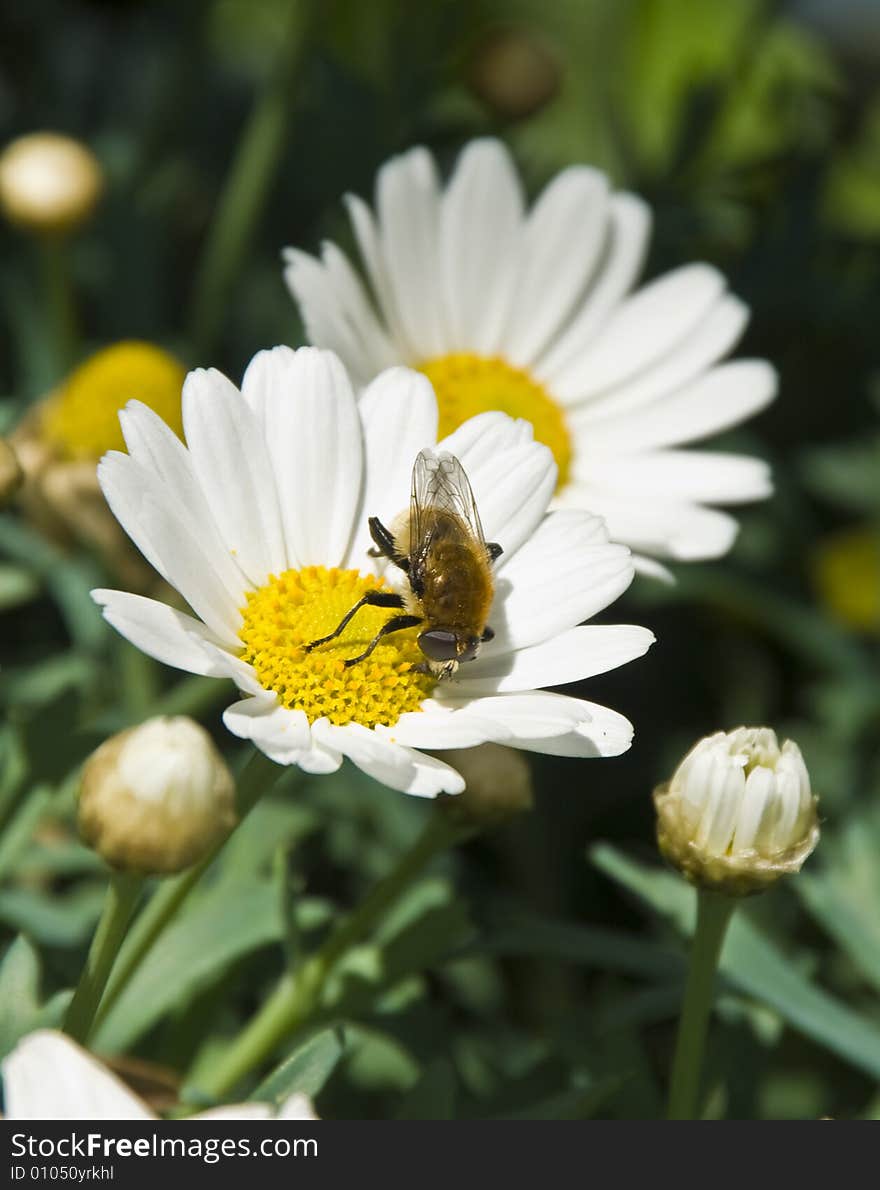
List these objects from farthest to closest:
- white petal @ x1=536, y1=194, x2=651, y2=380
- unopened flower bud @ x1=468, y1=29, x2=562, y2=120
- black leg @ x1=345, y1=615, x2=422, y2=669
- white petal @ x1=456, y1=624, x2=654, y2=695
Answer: unopened flower bud @ x1=468, y1=29, x2=562, y2=120
white petal @ x1=536, y1=194, x2=651, y2=380
black leg @ x1=345, y1=615, x2=422, y2=669
white petal @ x1=456, y1=624, x2=654, y2=695

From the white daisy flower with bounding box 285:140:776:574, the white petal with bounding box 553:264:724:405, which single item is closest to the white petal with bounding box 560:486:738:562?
the white daisy flower with bounding box 285:140:776:574

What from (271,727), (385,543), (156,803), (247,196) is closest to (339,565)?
(385,543)

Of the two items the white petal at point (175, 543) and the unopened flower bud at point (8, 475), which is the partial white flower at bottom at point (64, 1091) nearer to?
the white petal at point (175, 543)

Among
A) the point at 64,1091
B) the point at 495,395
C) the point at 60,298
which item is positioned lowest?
the point at 64,1091

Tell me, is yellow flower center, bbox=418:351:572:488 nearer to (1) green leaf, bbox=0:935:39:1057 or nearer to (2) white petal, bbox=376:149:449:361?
(2) white petal, bbox=376:149:449:361

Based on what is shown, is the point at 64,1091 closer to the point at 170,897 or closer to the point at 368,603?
the point at 170,897

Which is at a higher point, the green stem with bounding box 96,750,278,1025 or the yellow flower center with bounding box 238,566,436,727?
the yellow flower center with bounding box 238,566,436,727

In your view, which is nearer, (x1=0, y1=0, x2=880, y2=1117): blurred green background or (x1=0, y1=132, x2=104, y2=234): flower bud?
(x1=0, y1=0, x2=880, y2=1117): blurred green background

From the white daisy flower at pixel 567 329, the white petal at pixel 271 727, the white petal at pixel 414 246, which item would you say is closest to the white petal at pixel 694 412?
the white daisy flower at pixel 567 329
